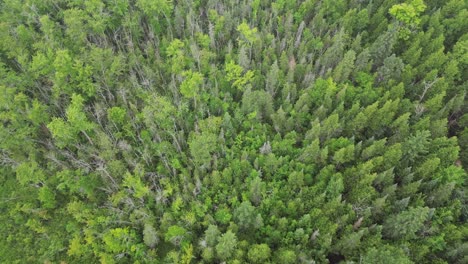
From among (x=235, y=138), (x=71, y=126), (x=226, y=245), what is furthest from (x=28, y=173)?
(x=226, y=245)

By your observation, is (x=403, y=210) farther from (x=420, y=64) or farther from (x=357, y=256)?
(x=420, y=64)

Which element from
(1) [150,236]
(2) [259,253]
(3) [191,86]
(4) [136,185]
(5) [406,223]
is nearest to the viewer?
(5) [406,223]

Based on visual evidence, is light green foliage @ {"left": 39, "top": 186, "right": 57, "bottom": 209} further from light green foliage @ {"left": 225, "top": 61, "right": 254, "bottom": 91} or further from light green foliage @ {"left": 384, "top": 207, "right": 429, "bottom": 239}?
light green foliage @ {"left": 384, "top": 207, "right": 429, "bottom": 239}

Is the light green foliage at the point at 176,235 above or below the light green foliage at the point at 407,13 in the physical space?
below

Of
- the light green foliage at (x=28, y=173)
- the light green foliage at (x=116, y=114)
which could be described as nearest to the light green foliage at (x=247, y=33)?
the light green foliage at (x=116, y=114)

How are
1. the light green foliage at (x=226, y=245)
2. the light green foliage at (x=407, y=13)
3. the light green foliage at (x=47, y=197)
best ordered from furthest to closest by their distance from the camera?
the light green foliage at (x=407, y=13), the light green foliage at (x=47, y=197), the light green foliage at (x=226, y=245)

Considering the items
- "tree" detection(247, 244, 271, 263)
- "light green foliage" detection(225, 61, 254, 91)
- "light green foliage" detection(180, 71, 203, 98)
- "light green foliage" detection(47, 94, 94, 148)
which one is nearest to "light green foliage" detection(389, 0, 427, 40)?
"light green foliage" detection(225, 61, 254, 91)

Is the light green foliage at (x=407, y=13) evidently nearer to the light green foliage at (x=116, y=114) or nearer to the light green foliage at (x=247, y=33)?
the light green foliage at (x=247, y=33)

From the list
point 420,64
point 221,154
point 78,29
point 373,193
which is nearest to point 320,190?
point 373,193

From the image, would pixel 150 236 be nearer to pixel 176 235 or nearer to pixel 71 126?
pixel 176 235

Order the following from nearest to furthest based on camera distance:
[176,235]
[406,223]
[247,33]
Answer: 1. [406,223]
2. [176,235]
3. [247,33]
